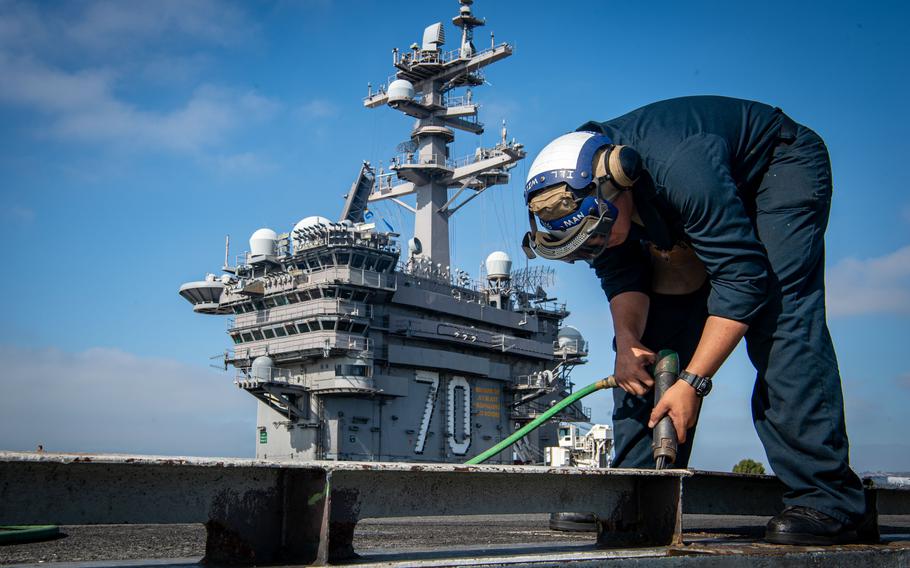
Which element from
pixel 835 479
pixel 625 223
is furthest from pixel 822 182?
pixel 835 479

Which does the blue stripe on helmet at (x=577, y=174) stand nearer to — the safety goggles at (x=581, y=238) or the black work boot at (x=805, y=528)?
the safety goggles at (x=581, y=238)

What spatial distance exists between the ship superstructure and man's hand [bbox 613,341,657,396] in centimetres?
2668

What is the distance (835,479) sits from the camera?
351cm

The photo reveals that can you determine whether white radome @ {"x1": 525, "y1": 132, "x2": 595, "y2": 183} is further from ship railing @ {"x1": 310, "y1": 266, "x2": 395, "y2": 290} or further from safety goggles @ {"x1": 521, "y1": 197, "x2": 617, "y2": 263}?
ship railing @ {"x1": 310, "y1": 266, "x2": 395, "y2": 290}

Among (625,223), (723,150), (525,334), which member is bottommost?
(625,223)

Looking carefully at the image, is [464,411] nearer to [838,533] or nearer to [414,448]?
[414,448]

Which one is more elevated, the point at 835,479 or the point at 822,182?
the point at 822,182

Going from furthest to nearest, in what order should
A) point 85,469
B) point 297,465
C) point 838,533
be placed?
1. point 838,533
2. point 297,465
3. point 85,469

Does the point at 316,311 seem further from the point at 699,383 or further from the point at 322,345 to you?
the point at 699,383

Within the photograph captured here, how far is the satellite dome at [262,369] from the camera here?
100 ft

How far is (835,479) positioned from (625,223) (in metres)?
1.43

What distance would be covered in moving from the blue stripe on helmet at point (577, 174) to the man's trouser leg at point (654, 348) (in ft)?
3.73

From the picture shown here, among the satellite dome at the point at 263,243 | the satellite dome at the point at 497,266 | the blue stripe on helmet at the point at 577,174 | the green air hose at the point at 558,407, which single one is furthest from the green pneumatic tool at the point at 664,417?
the satellite dome at the point at 497,266

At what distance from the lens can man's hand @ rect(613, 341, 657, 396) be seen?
410 centimetres
